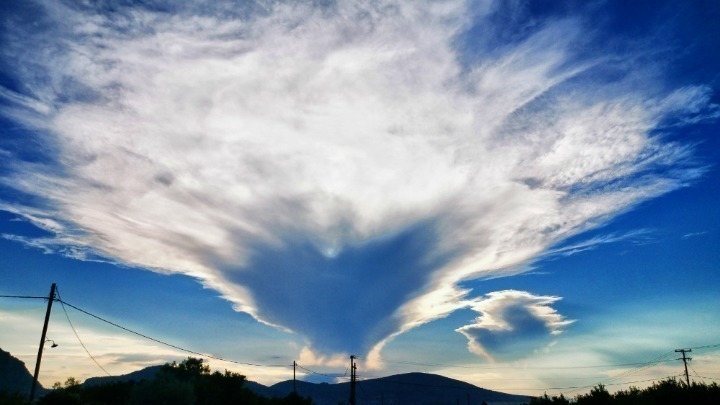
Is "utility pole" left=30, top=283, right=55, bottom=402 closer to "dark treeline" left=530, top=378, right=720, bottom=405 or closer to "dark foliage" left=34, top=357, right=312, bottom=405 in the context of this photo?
"dark foliage" left=34, top=357, right=312, bottom=405

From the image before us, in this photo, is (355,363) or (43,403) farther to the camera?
(355,363)

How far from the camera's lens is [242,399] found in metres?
73.7

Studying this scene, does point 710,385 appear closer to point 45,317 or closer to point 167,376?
point 45,317

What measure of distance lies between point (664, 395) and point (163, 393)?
52443 mm

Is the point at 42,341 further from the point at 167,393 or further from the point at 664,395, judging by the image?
the point at 664,395

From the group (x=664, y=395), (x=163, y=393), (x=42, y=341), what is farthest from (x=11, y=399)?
(x=664, y=395)

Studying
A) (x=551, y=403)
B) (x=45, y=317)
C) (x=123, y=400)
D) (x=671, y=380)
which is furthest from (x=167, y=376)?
(x=671, y=380)

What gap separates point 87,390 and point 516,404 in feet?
340

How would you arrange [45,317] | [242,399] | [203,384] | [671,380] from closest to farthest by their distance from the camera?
1. [45,317]
2. [671,380]
3. [242,399]
4. [203,384]

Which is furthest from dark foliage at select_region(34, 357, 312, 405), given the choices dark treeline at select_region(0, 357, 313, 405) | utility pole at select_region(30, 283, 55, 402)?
utility pole at select_region(30, 283, 55, 402)

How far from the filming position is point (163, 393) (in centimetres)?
5125

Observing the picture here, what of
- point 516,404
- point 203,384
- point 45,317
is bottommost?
point 516,404

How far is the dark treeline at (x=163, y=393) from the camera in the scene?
127 feet

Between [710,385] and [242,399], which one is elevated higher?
Answer: [710,385]
